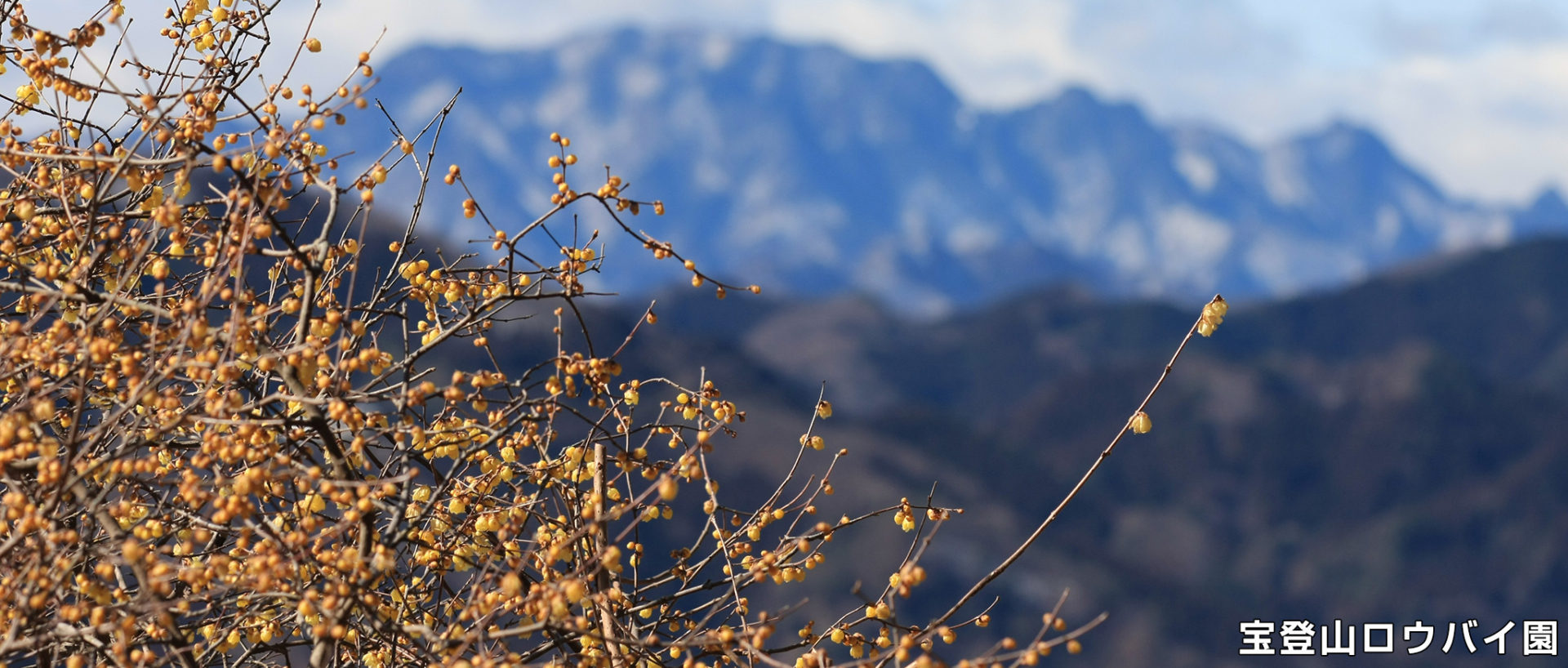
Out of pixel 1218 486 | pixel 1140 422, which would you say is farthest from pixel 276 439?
pixel 1218 486

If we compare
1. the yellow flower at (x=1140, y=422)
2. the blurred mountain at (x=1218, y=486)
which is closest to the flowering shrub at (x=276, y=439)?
the yellow flower at (x=1140, y=422)

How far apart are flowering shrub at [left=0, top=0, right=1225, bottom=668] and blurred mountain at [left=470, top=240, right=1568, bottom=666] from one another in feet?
243

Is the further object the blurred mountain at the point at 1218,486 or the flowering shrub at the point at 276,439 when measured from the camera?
the blurred mountain at the point at 1218,486

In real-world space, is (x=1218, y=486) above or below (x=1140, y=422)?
above

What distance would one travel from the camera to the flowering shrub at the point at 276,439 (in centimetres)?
481

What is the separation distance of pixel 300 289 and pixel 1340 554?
392ft

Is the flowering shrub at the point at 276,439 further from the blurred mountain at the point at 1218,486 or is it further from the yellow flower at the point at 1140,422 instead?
the blurred mountain at the point at 1218,486

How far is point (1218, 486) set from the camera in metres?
132

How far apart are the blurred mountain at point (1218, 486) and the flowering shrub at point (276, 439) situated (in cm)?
7406

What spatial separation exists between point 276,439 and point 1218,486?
134 meters

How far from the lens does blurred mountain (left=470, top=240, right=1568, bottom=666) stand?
9200 centimetres

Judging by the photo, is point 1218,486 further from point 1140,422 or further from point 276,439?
point 276,439

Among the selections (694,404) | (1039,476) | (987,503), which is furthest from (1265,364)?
(694,404)

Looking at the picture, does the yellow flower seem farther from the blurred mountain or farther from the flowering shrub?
the blurred mountain
